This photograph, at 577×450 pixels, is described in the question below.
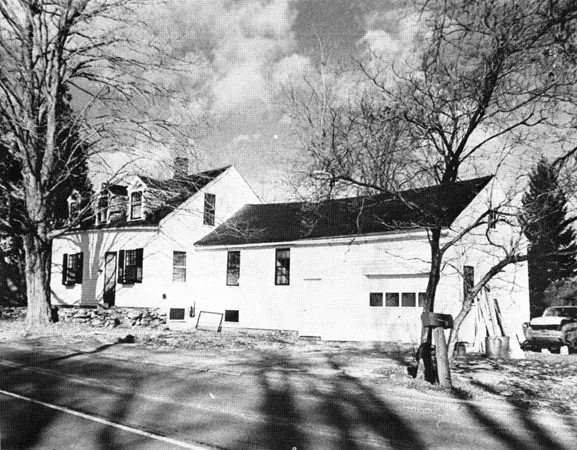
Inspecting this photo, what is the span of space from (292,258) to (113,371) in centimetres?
1443

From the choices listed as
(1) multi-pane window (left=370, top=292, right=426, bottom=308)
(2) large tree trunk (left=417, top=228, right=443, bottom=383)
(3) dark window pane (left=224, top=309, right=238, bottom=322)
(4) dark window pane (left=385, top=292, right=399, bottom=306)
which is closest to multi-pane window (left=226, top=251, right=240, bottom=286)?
(3) dark window pane (left=224, top=309, right=238, bottom=322)

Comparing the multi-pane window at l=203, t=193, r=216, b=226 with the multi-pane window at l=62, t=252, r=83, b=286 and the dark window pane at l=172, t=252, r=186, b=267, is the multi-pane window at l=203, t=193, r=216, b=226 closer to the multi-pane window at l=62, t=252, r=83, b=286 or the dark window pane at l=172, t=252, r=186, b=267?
the dark window pane at l=172, t=252, r=186, b=267

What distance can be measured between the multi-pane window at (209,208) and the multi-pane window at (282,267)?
562 cm

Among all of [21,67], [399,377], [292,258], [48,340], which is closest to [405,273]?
[292,258]

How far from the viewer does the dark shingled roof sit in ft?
72.9

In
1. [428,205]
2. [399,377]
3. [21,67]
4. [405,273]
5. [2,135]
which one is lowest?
[399,377]

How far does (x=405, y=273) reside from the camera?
73.8 ft

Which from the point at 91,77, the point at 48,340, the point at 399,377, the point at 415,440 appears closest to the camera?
the point at 415,440

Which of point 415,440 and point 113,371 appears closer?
point 415,440

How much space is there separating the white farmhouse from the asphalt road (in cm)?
721

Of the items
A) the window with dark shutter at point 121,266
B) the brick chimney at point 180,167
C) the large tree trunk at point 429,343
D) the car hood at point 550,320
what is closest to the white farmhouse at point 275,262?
the window with dark shutter at point 121,266

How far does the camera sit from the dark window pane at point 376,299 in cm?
2312

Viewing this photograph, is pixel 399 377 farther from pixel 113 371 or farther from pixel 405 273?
pixel 405 273

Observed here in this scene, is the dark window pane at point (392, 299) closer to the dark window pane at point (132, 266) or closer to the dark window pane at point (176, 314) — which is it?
the dark window pane at point (176, 314)
